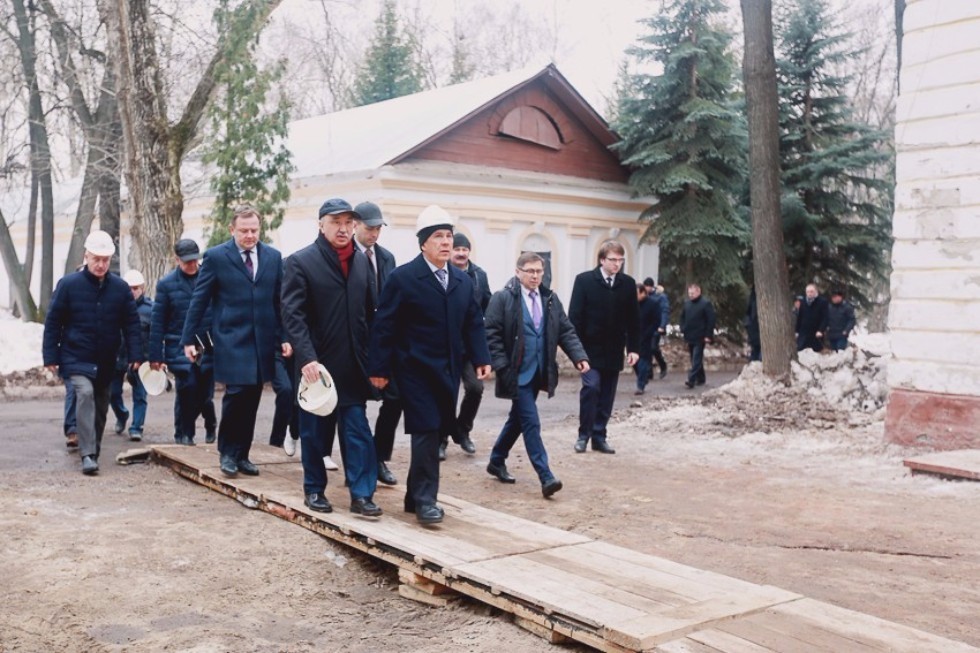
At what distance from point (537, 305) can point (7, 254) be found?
2069 centimetres

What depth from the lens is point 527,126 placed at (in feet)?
82.1

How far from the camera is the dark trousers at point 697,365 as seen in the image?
18375mm

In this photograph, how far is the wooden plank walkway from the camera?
437 centimetres

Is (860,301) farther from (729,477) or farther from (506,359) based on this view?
(506,359)

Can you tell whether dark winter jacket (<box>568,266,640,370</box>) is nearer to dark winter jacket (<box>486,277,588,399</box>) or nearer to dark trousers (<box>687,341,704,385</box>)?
dark winter jacket (<box>486,277,588,399</box>)

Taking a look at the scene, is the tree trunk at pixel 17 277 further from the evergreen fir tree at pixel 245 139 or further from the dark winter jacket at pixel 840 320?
the dark winter jacket at pixel 840 320

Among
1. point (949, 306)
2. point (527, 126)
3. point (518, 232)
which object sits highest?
point (527, 126)

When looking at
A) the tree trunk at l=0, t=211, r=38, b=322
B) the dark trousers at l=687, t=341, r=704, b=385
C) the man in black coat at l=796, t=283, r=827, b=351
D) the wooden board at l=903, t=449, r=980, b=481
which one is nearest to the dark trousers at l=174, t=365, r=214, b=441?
the wooden board at l=903, t=449, r=980, b=481

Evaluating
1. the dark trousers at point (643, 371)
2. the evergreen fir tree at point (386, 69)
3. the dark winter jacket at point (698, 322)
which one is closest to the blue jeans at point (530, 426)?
the dark trousers at point (643, 371)

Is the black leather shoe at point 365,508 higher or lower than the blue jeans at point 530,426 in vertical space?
lower

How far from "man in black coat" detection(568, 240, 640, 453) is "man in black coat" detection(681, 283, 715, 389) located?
8.77m

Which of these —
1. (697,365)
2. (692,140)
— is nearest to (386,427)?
(697,365)

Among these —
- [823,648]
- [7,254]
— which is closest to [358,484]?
[823,648]

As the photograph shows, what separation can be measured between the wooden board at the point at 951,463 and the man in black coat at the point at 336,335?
518 centimetres
